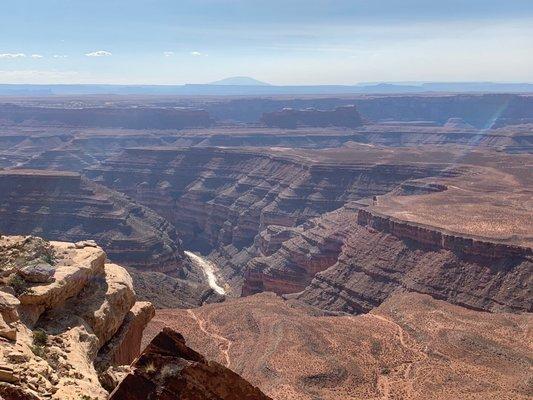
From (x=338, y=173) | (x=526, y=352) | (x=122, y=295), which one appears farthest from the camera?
(x=338, y=173)

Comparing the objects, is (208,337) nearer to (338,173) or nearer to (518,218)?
(518,218)

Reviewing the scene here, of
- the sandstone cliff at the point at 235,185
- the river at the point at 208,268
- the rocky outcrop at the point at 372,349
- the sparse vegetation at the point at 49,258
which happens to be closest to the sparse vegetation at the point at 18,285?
the sparse vegetation at the point at 49,258

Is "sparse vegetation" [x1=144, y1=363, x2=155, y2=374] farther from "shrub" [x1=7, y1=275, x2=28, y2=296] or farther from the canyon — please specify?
"shrub" [x1=7, y1=275, x2=28, y2=296]

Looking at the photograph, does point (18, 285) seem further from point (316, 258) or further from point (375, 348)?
point (316, 258)

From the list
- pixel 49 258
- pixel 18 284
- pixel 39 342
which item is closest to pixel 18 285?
pixel 18 284

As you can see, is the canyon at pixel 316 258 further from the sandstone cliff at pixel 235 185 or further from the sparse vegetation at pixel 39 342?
the sparse vegetation at pixel 39 342

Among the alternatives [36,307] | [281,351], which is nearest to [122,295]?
[36,307]
